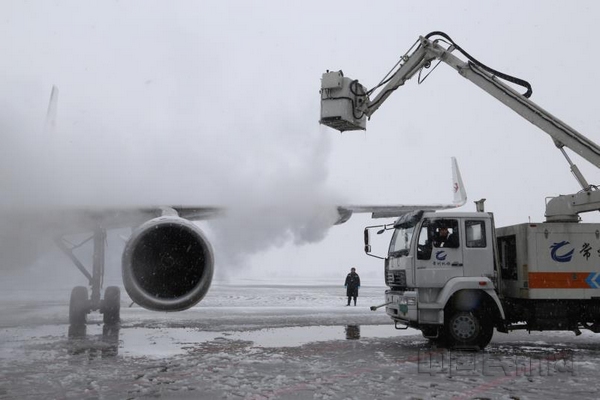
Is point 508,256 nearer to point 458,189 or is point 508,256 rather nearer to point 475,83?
point 475,83

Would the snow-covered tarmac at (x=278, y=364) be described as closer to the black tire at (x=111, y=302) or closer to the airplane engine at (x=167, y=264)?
the black tire at (x=111, y=302)

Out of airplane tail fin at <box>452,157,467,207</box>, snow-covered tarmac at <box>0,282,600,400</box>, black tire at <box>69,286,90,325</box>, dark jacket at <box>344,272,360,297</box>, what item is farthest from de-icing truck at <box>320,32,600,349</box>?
dark jacket at <box>344,272,360,297</box>

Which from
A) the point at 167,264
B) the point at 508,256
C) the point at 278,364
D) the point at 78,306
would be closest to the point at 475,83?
the point at 508,256

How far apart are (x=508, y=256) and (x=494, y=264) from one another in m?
0.78

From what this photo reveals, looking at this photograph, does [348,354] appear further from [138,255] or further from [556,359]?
[138,255]

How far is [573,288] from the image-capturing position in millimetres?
11953

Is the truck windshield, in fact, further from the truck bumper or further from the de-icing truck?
the truck bumper

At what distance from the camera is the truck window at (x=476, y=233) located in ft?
40.2

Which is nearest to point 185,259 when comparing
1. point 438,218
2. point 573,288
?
point 438,218

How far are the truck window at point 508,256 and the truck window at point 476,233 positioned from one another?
873mm

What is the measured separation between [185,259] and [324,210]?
16.9ft

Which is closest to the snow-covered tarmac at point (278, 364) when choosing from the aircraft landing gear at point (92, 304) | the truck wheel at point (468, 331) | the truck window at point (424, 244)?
the truck wheel at point (468, 331)

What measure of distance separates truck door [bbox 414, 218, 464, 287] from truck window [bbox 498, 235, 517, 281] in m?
1.38

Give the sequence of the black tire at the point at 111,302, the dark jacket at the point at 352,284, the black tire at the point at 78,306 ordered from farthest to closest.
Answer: the dark jacket at the point at 352,284
the black tire at the point at 111,302
the black tire at the point at 78,306
